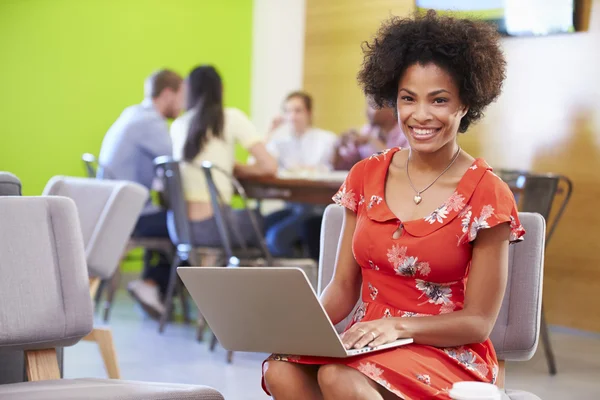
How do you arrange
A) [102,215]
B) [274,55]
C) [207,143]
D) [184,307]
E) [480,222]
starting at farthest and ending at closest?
[274,55] < [184,307] < [207,143] < [102,215] < [480,222]

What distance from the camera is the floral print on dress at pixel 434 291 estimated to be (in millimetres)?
1730

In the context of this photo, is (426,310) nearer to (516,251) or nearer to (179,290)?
(516,251)

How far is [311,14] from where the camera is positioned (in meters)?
6.55

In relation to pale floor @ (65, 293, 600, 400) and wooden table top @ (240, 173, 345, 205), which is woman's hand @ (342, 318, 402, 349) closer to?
pale floor @ (65, 293, 600, 400)

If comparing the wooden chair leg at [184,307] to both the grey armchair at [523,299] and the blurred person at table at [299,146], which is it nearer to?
the blurred person at table at [299,146]

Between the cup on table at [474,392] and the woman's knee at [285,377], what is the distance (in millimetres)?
375

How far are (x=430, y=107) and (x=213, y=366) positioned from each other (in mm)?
2322

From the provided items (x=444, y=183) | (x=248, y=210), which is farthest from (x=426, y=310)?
(x=248, y=210)

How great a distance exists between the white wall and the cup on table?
5508 mm

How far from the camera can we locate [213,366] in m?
3.83

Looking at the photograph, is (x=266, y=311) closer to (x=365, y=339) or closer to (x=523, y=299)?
(x=365, y=339)

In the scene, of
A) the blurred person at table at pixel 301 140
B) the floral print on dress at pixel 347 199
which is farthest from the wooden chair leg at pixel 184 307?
the floral print on dress at pixel 347 199

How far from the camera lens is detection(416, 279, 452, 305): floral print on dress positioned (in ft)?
5.68

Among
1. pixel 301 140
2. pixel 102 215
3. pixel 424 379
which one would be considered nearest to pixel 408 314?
pixel 424 379
